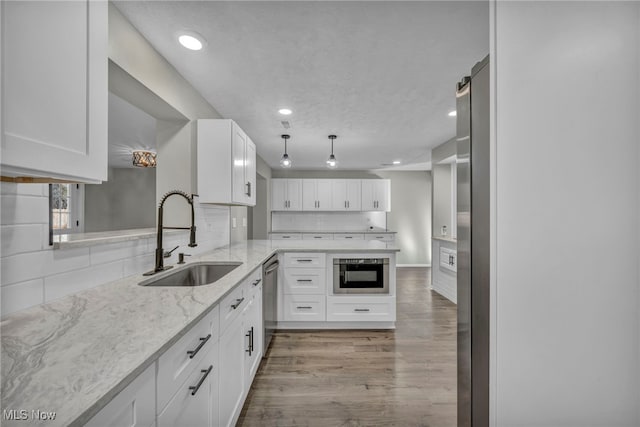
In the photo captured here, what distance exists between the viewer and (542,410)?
58 centimetres

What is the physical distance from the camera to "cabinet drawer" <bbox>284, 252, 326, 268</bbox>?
3016 millimetres

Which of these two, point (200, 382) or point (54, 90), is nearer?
point (54, 90)

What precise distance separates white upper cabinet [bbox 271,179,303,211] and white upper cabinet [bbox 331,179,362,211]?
81cm

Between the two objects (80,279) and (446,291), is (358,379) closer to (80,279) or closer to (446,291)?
(80,279)

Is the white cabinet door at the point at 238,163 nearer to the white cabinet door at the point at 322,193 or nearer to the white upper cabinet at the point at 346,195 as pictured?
the white cabinet door at the point at 322,193

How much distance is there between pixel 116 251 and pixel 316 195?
5.01 meters

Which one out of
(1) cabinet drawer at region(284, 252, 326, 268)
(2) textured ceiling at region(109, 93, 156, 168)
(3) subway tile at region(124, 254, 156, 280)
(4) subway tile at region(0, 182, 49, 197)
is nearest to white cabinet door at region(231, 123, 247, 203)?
(1) cabinet drawer at region(284, 252, 326, 268)

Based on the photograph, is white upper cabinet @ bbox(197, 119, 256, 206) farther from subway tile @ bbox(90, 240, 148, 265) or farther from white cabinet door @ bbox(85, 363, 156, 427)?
white cabinet door @ bbox(85, 363, 156, 427)

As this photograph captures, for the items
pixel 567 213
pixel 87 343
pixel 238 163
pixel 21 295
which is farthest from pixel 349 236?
pixel 567 213

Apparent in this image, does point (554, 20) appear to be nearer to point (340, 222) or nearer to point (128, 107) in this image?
point (128, 107)

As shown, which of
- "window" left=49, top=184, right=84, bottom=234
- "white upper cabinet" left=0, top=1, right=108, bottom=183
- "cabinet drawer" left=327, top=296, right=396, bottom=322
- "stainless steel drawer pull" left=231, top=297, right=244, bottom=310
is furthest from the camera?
"window" left=49, top=184, right=84, bottom=234

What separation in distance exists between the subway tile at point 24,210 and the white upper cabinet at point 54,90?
0.36 metres

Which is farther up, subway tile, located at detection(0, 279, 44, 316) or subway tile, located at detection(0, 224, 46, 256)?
subway tile, located at detection(0, 224, 46, 256)
